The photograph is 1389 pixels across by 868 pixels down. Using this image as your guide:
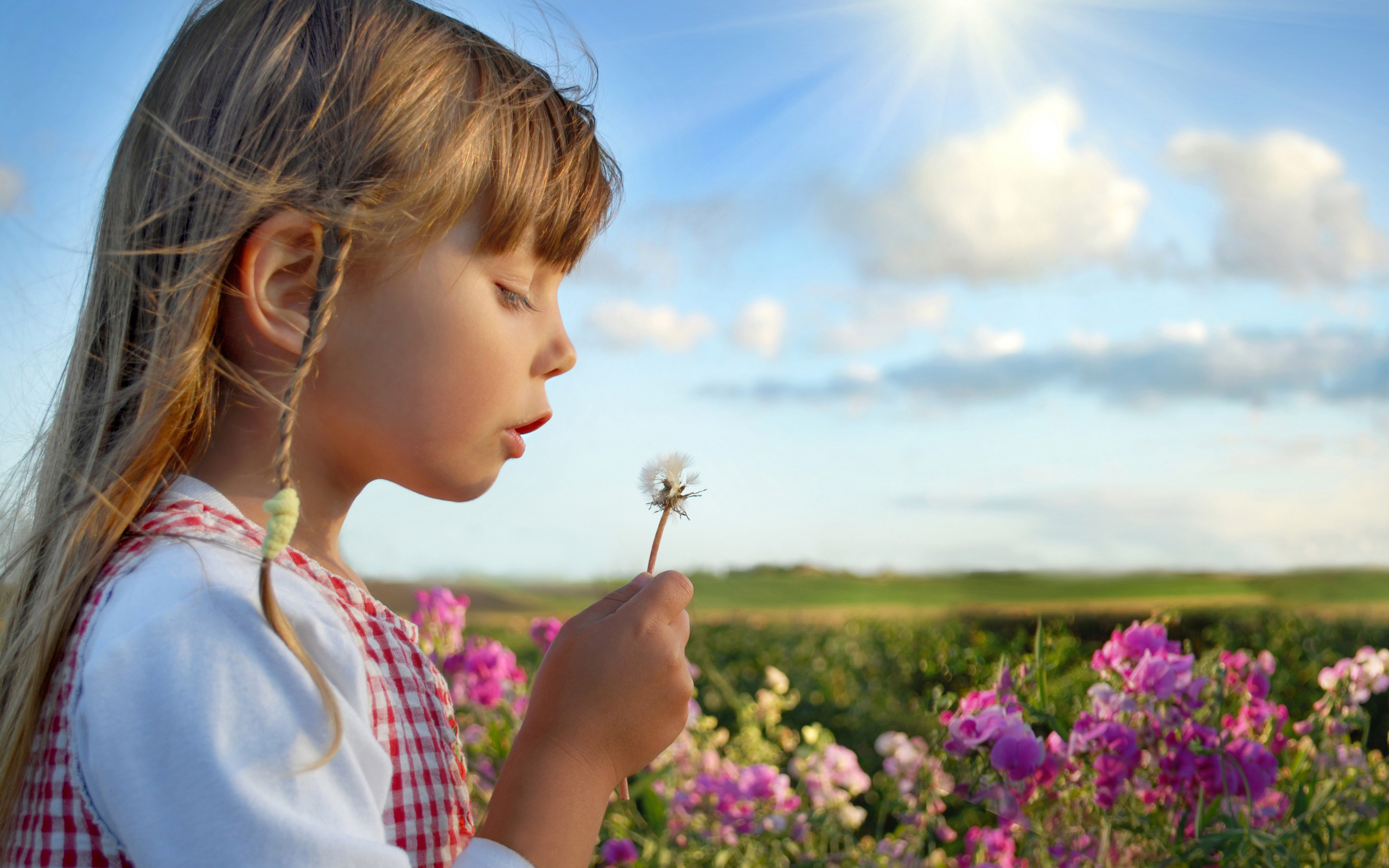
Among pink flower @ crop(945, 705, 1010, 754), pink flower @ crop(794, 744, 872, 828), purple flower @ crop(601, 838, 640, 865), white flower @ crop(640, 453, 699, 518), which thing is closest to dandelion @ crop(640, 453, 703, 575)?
white flower @ crop(640, 453, 699, 518)

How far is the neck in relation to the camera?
1189mm

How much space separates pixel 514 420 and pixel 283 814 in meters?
0.55

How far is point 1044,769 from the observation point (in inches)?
66.7

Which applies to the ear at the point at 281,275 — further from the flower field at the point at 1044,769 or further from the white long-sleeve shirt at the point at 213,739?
the flower field at the point at 1044,769

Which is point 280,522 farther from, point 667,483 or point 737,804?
point 737,804

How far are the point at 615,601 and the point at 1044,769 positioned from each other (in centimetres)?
89

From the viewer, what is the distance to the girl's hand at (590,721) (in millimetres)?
1085

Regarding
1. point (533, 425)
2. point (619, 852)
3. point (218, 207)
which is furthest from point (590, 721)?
point (619, 852)

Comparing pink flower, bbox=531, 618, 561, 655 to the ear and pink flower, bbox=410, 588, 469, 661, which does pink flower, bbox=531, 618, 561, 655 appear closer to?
pink flower, bbox=410, 588, 469, 661

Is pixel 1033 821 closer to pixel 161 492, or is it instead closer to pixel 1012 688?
pixel 1012 688

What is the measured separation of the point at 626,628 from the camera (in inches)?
47.3

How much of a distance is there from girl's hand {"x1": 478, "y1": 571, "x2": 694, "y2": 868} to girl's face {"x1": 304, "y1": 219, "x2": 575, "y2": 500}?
0.26 m

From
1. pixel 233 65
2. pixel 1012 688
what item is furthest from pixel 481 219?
pixel 1012 688

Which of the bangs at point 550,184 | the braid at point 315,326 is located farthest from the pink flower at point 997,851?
the braid at point 315,326
